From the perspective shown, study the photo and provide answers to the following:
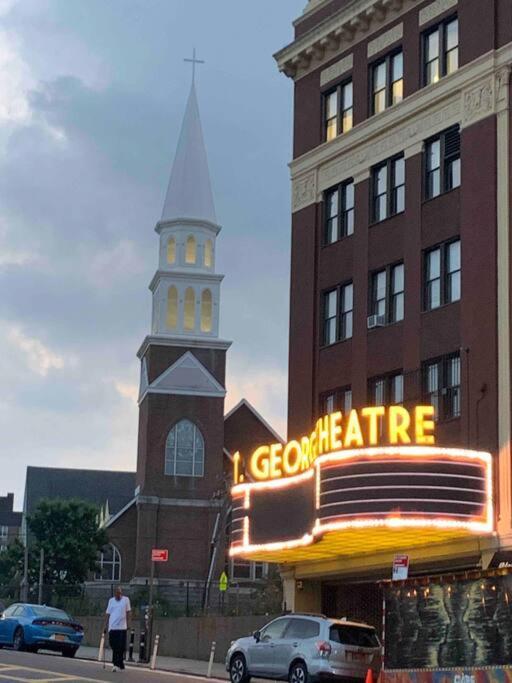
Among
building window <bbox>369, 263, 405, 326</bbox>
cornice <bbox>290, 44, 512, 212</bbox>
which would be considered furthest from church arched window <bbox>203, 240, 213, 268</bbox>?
building window <bbox>369, 263, 405, 326</bbox>

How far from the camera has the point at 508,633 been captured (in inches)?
830

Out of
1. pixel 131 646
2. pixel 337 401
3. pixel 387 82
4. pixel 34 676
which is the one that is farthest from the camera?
pixel 131 646

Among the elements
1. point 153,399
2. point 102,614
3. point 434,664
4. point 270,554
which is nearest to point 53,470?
point 153,399

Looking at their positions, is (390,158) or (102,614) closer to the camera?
(390,158)

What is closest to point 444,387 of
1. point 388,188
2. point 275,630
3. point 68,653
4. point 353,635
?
point 388,188

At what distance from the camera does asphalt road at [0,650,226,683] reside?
26.4m

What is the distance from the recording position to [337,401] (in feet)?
136

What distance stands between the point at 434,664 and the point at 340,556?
53.5 ft

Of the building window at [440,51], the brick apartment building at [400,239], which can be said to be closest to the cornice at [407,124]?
the brick apartment building at [400,239]

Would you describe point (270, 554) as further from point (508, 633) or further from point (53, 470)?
point (53, 470)

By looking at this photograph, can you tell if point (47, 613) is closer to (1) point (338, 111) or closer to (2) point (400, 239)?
(2) point (400, 239)

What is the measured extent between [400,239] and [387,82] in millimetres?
4963

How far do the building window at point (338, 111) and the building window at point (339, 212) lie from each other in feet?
5.75

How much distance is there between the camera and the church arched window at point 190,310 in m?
91.3
